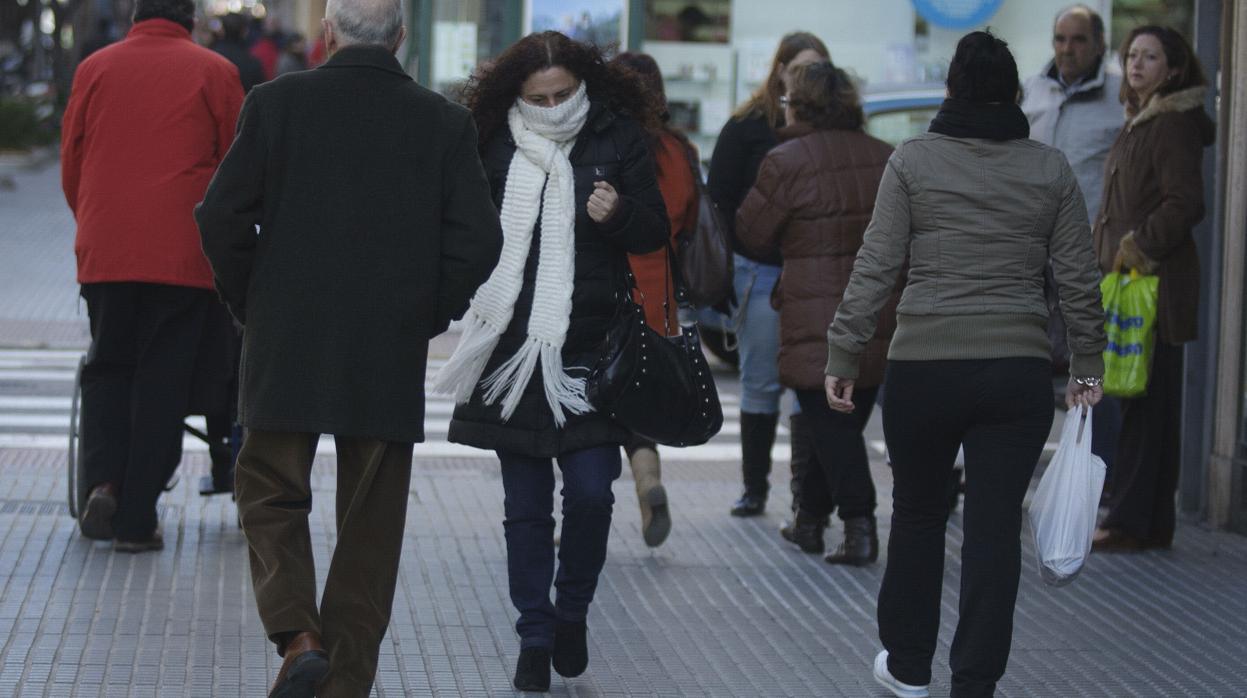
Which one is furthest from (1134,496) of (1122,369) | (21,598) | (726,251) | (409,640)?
(21,598)

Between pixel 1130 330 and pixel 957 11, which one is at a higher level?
pixel 957 11

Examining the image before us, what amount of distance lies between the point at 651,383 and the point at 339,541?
103 centimetres

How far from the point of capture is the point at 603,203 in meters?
4.87

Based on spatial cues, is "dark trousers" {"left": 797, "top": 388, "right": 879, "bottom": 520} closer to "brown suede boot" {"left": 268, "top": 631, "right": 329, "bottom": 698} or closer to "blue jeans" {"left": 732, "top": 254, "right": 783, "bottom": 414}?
"blue jeans" {"left": 732, "top": 254, "right": 783, "bottom": 414}

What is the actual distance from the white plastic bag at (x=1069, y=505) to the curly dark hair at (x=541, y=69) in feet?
4.80

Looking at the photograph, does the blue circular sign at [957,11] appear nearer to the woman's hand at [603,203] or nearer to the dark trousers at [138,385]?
A: the dark trousers at [138,385]

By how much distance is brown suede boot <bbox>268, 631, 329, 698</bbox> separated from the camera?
4.18 meters

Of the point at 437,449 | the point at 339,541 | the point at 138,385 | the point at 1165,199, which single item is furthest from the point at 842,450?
the point at 437,449

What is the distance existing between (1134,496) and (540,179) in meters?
3.28

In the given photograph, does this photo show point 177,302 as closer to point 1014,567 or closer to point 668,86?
point 1014,567

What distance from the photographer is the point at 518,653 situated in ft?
17.7

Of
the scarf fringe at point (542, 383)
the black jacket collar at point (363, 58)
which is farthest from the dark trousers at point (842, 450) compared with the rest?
the black jacket collar at point (363, 58)

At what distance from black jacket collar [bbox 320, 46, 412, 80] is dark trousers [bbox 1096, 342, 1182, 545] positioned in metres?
3.89

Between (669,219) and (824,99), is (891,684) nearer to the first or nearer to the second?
(669,219)
